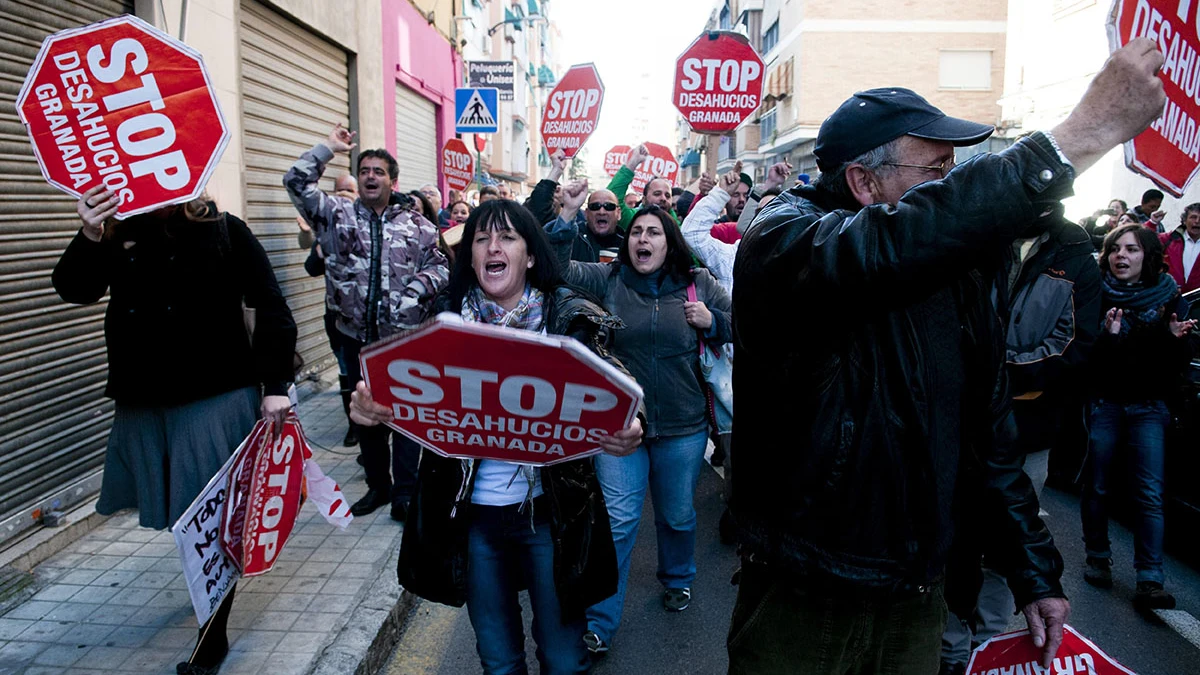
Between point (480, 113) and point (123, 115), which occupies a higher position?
point (480, 113)

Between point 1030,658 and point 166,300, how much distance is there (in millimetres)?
3095

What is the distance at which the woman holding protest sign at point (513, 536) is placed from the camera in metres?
2.63

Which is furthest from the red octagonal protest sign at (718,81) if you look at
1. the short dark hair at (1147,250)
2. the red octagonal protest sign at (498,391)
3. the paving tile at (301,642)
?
the red octagonal protest sign at (498,391)


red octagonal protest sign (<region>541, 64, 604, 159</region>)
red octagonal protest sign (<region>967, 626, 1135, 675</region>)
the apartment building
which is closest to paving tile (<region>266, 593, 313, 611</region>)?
red octagonal protest sign (<region>967, 626, 1135, 675</region>)

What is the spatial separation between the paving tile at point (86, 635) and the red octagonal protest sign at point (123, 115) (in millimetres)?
1950

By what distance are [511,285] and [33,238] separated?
3.52 m

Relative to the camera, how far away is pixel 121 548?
467 cm

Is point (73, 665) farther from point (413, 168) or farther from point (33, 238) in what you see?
point (413, 168)

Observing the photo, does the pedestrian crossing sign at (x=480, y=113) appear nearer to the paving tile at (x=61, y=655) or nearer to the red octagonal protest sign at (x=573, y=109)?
the red octagonal protest sign at (x=573, y=109)

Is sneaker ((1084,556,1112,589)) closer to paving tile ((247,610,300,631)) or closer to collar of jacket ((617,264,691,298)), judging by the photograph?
collar of jacket ((617,264,691,298))

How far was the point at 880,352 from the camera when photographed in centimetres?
183

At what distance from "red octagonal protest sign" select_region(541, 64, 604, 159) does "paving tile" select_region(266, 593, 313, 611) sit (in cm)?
589

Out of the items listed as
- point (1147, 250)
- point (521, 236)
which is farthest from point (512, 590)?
point (1147, 250)

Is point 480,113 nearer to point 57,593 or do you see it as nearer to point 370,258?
point 370,258
